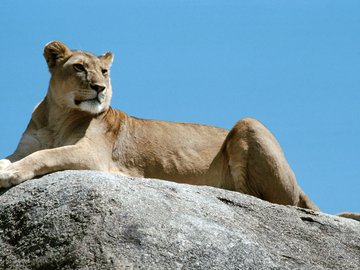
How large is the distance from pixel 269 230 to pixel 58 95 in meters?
3.60

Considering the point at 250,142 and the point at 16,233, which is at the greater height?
the point at 250,142

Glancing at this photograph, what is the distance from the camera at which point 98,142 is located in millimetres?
10094

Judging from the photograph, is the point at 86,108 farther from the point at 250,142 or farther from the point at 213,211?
the point at 213,211

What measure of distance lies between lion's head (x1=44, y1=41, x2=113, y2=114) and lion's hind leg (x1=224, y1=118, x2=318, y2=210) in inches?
68.8

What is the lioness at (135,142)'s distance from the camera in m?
9.88

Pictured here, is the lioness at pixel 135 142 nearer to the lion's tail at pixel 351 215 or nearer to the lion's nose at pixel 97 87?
the lion's nose at pixel 97 87

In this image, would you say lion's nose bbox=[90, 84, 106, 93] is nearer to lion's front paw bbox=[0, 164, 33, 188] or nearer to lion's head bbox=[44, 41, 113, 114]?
lion's head bbox=[44, 41, 113, 114]

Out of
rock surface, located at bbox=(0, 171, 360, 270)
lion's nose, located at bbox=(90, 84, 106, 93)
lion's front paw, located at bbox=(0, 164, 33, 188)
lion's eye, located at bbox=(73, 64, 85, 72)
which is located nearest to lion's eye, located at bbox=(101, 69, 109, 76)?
lion's eye, located at bbox=(73, 64, 85, 72)

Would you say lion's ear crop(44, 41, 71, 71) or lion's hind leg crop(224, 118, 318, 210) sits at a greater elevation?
lion's ear crop(44, 41, 71, 71)

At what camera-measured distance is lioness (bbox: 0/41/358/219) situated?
32.4ft

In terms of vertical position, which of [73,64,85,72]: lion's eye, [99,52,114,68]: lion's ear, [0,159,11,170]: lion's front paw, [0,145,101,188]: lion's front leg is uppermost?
[99,52,114,68]: lion's ear

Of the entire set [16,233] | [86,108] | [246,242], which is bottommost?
[16,233]

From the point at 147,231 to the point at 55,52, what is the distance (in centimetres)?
414

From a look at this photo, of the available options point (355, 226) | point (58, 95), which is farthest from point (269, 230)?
point (58, 95)
